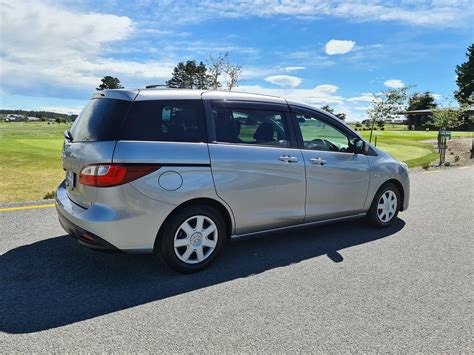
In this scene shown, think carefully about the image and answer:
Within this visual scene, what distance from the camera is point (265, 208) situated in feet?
13.4

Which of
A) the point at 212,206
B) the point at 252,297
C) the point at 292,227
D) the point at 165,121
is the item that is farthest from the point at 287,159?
the point at 252,297

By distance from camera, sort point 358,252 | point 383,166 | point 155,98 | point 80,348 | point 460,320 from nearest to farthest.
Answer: point 80,348
point 460,320
point 155,98
point 358,252
point 383,166

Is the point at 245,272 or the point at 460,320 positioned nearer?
the point at 460,320

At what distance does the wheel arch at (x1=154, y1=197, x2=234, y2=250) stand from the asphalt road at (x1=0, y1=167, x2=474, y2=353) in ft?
1.26

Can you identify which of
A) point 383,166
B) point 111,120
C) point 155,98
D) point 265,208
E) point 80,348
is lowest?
point 80,348

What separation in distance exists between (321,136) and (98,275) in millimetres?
2902

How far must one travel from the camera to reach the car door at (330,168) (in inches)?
174

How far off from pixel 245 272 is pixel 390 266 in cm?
153

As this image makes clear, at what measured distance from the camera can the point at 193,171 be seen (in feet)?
11.6

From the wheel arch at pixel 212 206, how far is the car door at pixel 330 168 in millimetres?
1022

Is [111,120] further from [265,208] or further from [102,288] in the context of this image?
[265,208]

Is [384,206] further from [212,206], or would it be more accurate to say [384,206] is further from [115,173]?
[115,173]

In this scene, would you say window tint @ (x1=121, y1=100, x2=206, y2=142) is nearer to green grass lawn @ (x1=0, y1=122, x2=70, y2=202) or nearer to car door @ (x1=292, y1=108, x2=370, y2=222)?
car door @ (x1=292, y1=108, x2=370, y2=222)

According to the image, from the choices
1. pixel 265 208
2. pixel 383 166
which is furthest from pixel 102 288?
pixel 383 166
